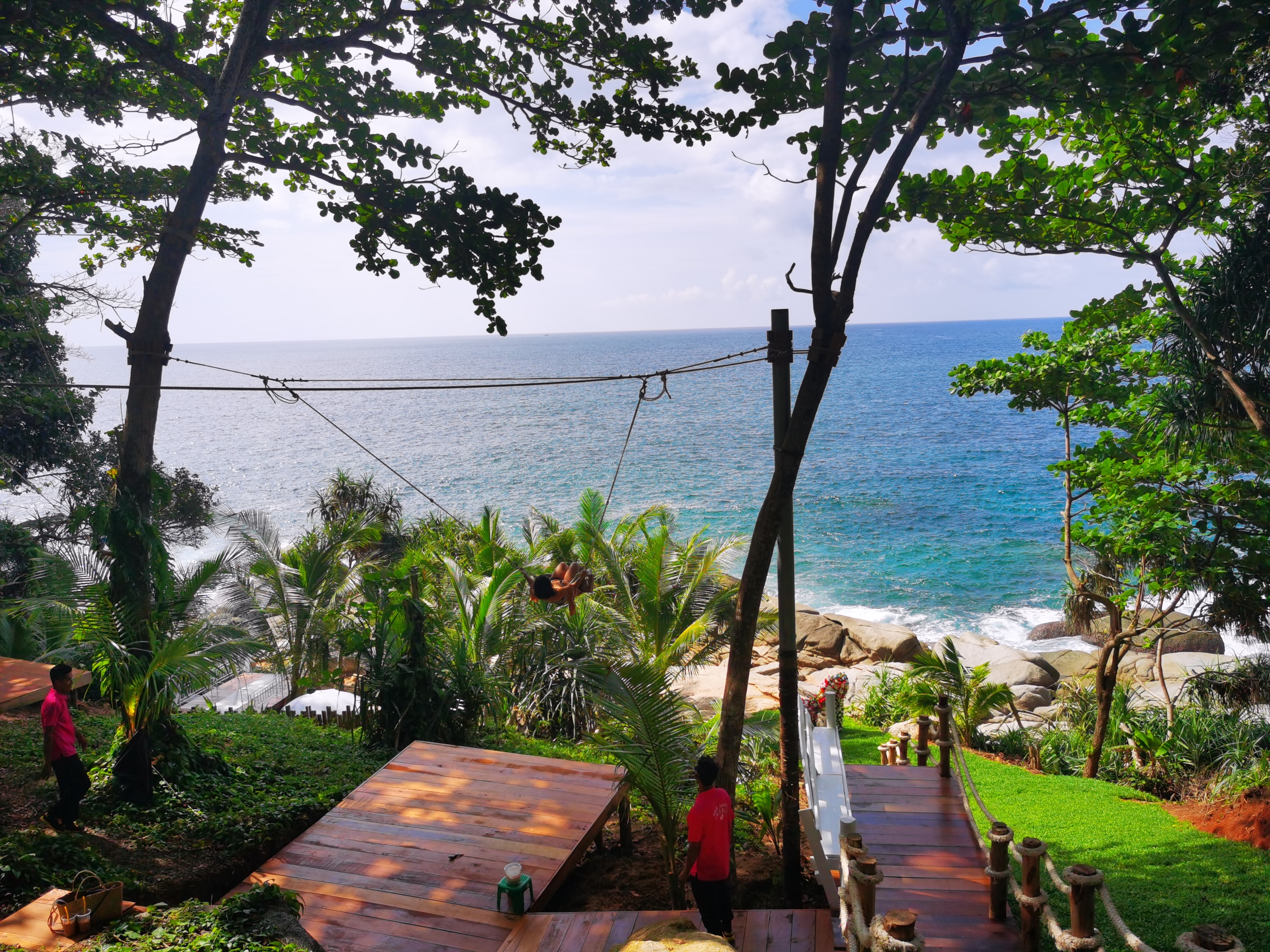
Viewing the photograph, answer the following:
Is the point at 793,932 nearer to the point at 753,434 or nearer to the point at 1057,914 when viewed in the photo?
the point at 1057,914

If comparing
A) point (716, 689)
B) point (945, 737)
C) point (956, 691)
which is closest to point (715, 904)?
point (945, 737)

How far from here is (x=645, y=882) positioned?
7488 millimetres

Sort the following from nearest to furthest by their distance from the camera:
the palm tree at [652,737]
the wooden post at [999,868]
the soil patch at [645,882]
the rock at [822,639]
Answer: the wooden post at [999,868], the palm tree at [652,737], the soil patch at [645,882], the rock at [822,639]

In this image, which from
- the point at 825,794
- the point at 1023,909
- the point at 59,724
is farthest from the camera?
the point at 59,724

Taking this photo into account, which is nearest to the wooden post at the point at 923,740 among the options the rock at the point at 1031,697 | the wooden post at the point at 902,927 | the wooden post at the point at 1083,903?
the wooden post at the point at 1083,903

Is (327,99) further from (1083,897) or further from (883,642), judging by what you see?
(883,642)

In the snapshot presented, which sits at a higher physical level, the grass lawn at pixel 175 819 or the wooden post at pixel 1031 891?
the wooden post at pixel 1031 891

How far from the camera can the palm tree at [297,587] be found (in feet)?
49.9

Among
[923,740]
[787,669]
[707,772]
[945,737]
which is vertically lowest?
[923,740]

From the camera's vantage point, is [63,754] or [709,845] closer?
[709,845]

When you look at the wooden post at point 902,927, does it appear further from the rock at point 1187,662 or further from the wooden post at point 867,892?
the rock at point 1187,662

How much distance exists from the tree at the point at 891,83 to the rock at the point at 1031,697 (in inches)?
540

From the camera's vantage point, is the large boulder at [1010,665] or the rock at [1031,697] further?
the large boulder at [1010,665]

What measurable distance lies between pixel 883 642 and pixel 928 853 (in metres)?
15.9
